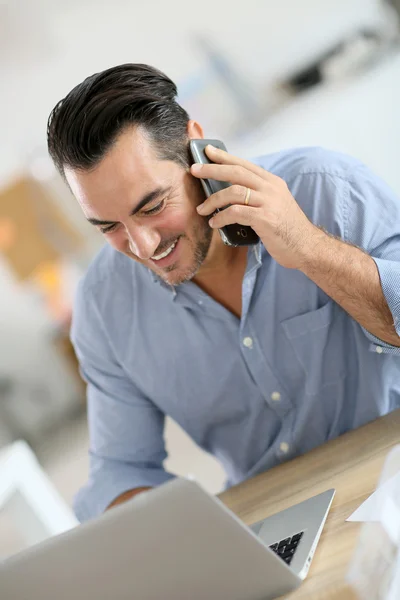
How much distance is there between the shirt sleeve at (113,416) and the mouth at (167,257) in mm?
264

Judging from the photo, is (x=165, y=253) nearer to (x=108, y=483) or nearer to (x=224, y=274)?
(x=224, y=274)

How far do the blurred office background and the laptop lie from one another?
1.90 meters

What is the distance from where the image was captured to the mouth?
1.29 m

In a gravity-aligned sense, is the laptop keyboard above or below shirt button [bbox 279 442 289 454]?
above

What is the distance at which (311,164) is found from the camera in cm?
133

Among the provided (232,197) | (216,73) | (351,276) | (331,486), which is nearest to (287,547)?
(331,486)

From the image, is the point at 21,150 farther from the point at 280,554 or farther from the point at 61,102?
the point at 280,554

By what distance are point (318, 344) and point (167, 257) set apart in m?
0.32

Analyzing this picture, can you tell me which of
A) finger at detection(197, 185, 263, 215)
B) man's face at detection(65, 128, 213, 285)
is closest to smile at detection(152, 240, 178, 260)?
man's face at detection(65, 128, 213, 285)

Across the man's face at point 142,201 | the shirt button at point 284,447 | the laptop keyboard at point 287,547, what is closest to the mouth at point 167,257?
the man's face at point 142,201

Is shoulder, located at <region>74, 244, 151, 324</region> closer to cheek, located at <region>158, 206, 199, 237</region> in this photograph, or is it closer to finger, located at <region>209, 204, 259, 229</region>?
cheek, located at <region>158, 206, 199, 237</region>

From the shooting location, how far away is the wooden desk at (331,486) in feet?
2.62

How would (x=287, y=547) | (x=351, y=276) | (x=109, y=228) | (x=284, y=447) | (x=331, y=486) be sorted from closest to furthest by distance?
1. (x=287, y=547)
2. (x=331, y=486)
3. (x=351, y=276)
4. (x=109, y=228)
5. (x=284, y=447)

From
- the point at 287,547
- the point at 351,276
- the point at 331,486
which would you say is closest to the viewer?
the point at 287,547
